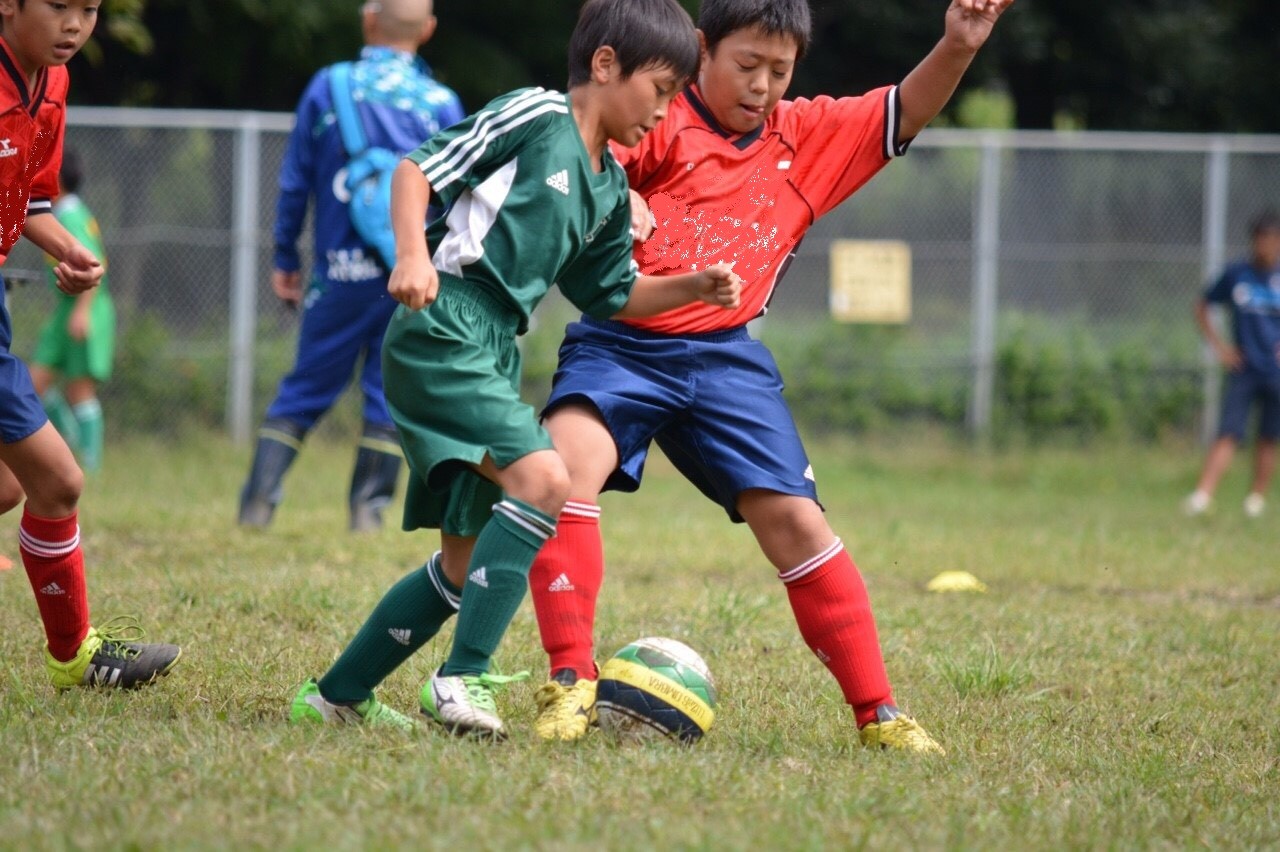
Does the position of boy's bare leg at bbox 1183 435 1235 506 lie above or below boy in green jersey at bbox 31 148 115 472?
below

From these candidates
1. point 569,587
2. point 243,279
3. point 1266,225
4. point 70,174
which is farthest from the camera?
A: point 243,279

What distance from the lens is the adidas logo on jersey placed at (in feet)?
11.2

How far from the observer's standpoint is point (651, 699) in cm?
362

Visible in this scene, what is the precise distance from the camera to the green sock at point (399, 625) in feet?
11.7

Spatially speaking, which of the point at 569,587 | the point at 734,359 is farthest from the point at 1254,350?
the point at 569,587

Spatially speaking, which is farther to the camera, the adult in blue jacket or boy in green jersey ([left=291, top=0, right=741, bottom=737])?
the adult in blue jacket

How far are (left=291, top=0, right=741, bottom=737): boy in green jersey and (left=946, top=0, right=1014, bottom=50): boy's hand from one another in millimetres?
723

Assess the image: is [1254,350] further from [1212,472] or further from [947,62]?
[947,62]

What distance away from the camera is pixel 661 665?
146 inches

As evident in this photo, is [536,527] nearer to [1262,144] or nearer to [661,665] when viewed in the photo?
[661,665]

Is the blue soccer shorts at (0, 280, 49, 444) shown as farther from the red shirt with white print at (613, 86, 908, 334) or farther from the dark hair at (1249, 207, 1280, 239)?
the dark hair at (1249, 207, 1280, 239)

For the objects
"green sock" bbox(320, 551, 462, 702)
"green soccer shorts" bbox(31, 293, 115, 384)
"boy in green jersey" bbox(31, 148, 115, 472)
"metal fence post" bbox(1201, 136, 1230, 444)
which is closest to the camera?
"green sock" bbox(320, 551, 462, 702)

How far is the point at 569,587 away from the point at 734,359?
700mm

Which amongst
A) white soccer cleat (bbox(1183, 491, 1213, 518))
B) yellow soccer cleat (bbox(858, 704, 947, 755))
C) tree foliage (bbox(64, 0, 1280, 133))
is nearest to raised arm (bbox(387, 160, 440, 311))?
yellow soccer cleat (bbox(858, 704, 947, 755))
